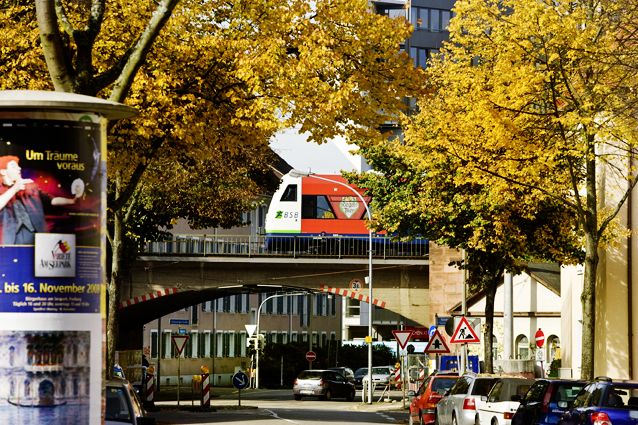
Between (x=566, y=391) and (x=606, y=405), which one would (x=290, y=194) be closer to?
(x=566, y=391)

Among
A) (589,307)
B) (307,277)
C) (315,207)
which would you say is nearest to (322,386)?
(307,277)

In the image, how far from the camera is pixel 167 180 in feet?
77.5

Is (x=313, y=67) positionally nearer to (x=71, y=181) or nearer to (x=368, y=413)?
(x=71, y=181)

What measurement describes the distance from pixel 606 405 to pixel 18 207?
8.83 metres

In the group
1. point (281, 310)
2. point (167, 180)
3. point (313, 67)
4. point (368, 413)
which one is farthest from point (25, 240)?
point (281, 310)

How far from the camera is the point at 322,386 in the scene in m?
43.8

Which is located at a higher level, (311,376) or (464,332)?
(464,332)

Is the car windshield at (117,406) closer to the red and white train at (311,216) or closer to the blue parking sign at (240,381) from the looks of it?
the blue parking sign at (240,381)

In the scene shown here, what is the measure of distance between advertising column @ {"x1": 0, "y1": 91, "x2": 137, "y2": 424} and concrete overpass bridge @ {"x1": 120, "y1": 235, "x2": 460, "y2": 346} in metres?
37.0

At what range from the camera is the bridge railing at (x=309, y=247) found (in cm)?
4484

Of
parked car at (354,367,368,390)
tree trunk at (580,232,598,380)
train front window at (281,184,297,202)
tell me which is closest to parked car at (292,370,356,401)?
train front window at (281,184,297,202)

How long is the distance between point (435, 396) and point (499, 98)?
26.8 ft

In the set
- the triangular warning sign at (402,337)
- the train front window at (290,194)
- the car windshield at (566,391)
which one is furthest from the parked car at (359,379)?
the car windshield at (566,391)

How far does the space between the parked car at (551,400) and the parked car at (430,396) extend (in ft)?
23.4
